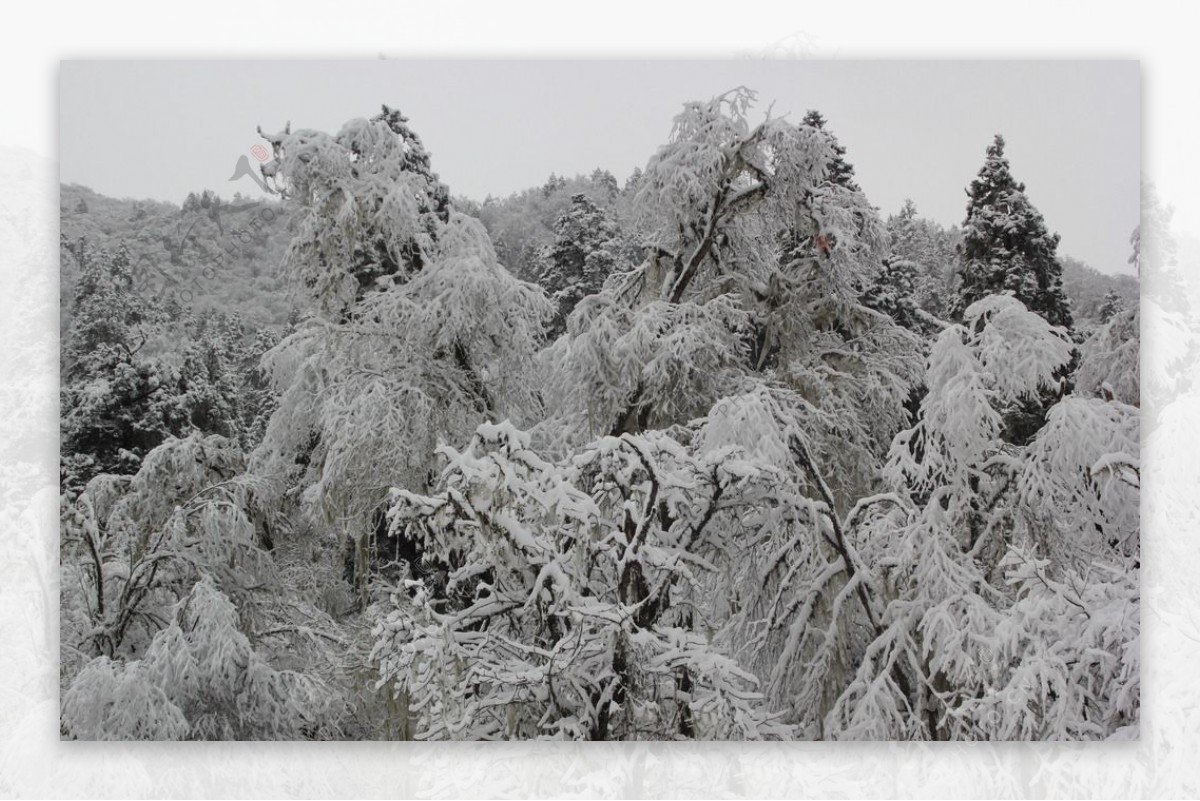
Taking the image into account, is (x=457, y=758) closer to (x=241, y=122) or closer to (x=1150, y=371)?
(x=241, y=122)

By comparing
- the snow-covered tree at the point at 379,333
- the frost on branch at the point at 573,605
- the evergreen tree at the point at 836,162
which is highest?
the evergreen tree at the point at 836,162

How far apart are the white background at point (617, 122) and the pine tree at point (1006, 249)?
37 cm

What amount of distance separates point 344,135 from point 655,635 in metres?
2.27

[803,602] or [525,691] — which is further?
[803,602]

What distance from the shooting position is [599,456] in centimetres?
357

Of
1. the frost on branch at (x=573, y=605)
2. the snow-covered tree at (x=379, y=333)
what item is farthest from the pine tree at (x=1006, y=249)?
the snow-covered tree at (x=379, y=333)

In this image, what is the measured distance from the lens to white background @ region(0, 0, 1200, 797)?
12.0 feet

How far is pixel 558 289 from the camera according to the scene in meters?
4.10

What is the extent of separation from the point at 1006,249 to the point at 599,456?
1.78 m

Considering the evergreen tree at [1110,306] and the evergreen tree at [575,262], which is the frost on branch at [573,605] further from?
the evergreen tree at [1110,306]

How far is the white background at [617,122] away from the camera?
3.64 meters

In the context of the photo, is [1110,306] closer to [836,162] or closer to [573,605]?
[836,162]

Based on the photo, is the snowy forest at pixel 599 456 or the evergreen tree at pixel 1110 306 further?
the evergreen tree at pixel 1110 306

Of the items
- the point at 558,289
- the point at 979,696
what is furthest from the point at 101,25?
the point at 979,696
